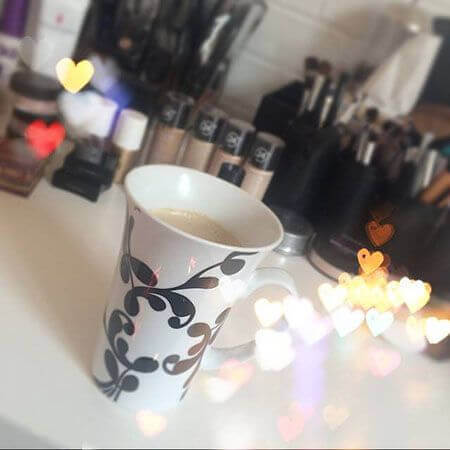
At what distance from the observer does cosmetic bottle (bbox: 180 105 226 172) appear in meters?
0.55

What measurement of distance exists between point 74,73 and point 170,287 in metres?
0.41

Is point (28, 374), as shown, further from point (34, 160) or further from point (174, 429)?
point (34, 160)

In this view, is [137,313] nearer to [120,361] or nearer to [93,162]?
[120,361]

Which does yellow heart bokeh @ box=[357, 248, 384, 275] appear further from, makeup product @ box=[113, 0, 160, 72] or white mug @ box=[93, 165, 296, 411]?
makeup product @ box=[113, 0, 160, 72]

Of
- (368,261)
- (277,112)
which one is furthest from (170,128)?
(368,261)

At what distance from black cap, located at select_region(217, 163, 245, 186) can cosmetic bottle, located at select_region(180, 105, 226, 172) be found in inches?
1.3

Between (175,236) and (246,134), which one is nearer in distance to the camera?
(175,236)

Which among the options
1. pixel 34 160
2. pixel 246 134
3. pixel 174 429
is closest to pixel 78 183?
pixel 34 160

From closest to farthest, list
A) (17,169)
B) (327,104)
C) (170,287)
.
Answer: (170,287) < (17,169) < (327,104)

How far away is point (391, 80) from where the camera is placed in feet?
2.09

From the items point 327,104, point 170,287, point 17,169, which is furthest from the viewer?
point 327,104

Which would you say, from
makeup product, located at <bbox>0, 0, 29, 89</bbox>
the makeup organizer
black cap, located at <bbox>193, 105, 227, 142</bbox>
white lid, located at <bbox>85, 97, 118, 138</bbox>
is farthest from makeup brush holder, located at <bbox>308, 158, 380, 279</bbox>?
makeup product, located at <bbox>0, 0, 29, 89</bbox>

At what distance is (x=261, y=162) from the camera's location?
534 mm

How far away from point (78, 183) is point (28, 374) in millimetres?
238
